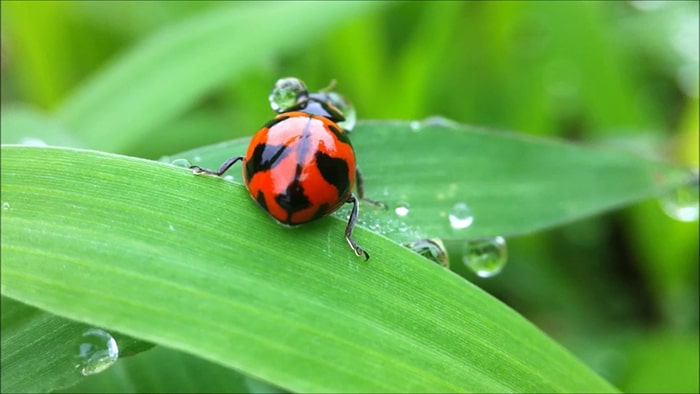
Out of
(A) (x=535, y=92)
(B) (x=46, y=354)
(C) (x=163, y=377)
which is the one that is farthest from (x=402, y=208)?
(A) (x=535, y=92)

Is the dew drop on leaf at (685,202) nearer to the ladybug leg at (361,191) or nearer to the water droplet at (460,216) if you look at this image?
the water droplet at (460,216)

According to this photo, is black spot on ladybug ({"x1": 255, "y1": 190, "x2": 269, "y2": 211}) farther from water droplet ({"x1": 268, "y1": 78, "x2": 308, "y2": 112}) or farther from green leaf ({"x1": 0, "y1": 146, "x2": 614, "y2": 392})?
water droplet ({"x1": 268, "y1": 78, "x2": 308, "y2": 112})

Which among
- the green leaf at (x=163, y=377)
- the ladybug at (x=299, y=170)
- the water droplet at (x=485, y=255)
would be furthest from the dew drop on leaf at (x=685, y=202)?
the green leaf at (x=163, y=377)

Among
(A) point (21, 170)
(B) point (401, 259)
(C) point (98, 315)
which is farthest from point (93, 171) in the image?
(B) point (401, 259)

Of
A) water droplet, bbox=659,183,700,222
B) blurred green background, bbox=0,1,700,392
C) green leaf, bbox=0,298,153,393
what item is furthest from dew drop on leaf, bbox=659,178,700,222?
green leaf, bbox=0,298,153,393

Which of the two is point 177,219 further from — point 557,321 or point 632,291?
point 632,291
